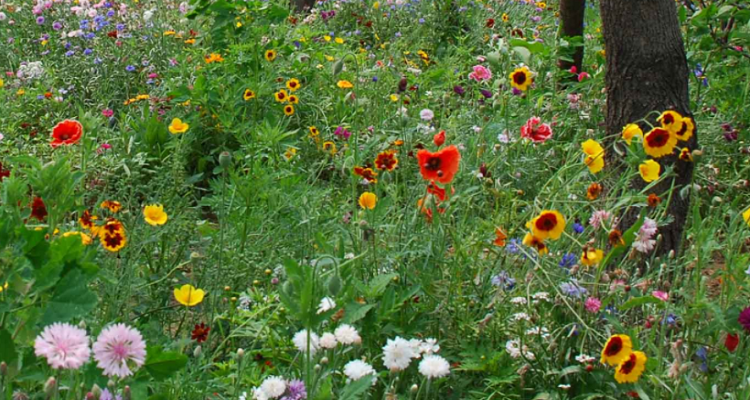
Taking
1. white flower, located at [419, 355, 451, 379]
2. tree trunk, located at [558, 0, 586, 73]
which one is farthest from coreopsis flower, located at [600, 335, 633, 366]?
tree trunk, located at [558, 0, 586, 73]

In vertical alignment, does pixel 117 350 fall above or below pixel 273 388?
above

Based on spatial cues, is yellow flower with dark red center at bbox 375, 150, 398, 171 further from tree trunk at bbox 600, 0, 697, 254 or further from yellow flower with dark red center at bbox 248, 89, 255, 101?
yellow flower with dark red center at bbox 248, 89, 255, 101

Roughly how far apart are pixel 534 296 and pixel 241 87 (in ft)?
8.21

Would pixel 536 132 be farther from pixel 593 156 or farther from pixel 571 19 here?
pixel 571 19

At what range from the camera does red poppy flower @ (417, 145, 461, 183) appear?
223 cm

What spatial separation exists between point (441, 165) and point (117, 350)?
1168 mm

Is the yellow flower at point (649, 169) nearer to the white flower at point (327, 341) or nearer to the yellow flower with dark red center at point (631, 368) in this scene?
the yellow flower with dark red center at point (631, 368)

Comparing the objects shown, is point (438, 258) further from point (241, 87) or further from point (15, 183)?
point (241, 87)

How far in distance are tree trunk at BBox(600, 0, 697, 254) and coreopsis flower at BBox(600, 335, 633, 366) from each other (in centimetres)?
128

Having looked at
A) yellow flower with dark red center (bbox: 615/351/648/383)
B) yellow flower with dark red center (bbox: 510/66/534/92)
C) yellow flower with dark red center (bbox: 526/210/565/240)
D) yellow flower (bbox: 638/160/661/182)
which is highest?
yellow flower with dark red center (bbox: 510/66/534/92)

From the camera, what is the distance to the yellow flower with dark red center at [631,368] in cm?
185

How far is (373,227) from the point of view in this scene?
240cm

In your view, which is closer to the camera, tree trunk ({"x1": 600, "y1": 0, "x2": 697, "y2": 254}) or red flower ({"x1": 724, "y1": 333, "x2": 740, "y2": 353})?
red flower ({"x1": 724, "y1": 333, "x2": 740, "y2": 353})

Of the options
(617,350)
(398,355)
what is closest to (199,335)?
(398,355)
